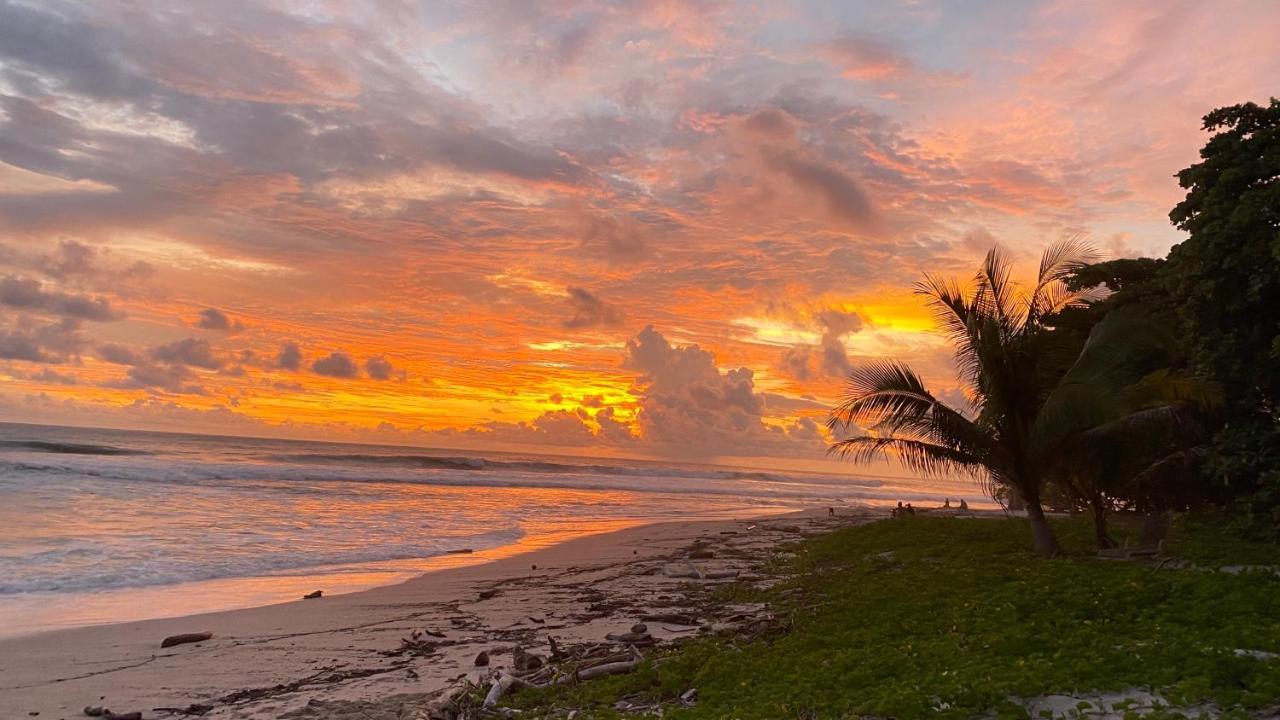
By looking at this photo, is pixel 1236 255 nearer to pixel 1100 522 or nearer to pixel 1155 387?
pixel 1155 387

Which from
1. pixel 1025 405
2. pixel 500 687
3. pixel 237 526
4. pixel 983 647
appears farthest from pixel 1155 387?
pixel 237 526

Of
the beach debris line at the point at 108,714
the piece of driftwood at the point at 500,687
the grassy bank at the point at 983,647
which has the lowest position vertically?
the beach debris line at the point at 108,714

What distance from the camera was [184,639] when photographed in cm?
1149

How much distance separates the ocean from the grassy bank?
10.3 metres

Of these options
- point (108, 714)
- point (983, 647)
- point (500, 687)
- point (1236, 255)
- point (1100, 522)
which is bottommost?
point (108, 714)

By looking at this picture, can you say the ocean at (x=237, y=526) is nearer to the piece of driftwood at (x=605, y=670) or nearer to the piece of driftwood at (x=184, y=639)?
the piece of driftwood at (x=184, y=639)

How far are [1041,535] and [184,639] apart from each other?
15291 mm

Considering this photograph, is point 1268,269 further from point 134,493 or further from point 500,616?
point 134,493

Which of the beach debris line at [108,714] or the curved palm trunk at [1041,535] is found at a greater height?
the curved palm trunk at [1041,535]

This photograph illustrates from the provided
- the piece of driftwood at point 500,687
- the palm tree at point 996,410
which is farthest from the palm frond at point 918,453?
the piece of driftwood at point 500,687

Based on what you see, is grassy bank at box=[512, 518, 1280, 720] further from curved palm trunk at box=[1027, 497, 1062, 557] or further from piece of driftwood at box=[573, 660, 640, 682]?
curved palm trunk at box=[1027, 497, 1062, 557]

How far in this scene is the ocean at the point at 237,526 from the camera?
51.0ft

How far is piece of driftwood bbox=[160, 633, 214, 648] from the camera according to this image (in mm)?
11359

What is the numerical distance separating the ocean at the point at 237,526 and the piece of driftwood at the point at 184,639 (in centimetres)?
258
